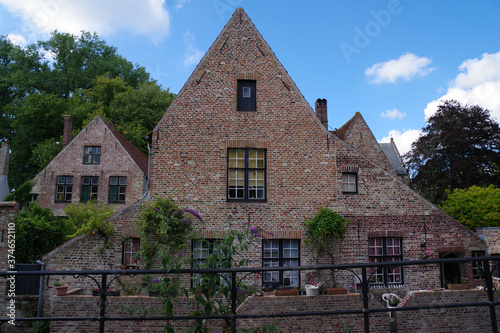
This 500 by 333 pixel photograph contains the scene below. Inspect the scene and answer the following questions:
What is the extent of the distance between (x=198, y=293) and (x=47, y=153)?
87.3 ft

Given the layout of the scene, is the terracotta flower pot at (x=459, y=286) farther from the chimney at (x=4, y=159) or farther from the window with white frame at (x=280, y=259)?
the chimney at (x=4, y=159)

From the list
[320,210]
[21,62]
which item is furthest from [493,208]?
[21,62]

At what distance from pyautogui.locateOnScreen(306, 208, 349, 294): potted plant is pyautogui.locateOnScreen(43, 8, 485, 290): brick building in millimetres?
216

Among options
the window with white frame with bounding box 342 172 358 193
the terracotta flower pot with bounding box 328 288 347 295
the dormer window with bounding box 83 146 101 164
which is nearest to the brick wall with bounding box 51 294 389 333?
the terracotta flower pot with bounding box 328 288 347 295

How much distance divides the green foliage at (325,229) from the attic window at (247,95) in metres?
3.99

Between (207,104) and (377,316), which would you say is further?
(207,104)

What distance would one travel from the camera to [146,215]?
10.5 m

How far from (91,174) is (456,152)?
75.6 feet

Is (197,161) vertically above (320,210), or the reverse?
(197,161)

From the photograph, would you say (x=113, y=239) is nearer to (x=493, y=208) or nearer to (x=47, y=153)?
(x=493, y=208)

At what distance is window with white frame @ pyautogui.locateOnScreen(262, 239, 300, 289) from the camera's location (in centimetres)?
1083

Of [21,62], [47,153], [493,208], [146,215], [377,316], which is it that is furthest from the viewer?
[21,62]

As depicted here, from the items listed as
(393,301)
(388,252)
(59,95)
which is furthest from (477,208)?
(59,95)

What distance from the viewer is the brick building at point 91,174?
21.5 metres
